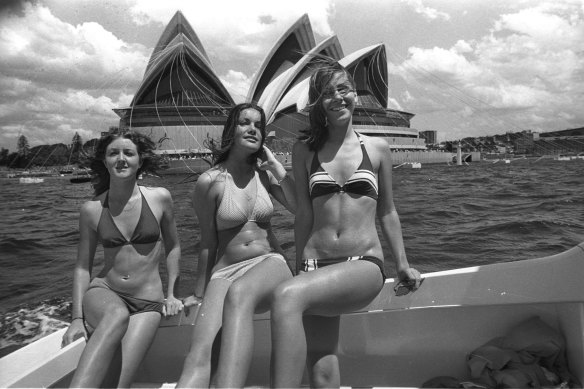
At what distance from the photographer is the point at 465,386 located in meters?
1.59

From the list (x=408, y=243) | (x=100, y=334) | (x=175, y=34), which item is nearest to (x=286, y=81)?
(x=175, y=34)

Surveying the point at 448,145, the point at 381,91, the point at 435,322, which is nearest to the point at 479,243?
the point at 435,322

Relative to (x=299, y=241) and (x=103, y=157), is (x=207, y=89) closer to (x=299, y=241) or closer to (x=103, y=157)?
(x=103, y=157)

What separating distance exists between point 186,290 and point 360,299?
9.00ft

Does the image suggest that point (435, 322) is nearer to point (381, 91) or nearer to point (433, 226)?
point (433, 226)

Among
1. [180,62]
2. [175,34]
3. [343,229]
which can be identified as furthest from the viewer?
[180,62]

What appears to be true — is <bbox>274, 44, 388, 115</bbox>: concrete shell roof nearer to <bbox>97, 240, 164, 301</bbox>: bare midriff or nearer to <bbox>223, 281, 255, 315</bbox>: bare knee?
<bbox>97, 240, 164, 301</bbox>: bare midriff

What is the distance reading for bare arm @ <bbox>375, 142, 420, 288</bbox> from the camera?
1.58 meters

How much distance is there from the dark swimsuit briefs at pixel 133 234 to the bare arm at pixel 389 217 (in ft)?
2.92

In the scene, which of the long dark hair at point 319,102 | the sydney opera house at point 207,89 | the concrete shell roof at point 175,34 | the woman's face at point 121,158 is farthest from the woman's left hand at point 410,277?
the concrete shell roof at point 175,34

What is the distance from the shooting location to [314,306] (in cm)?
130

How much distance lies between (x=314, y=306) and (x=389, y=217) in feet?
1.61

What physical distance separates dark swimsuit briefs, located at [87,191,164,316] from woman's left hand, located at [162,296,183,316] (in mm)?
20

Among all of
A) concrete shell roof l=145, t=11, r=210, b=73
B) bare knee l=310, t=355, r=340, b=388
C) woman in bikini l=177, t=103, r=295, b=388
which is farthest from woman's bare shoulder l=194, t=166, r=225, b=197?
concrete shell roof l=145, t=11, r=210, b=73
